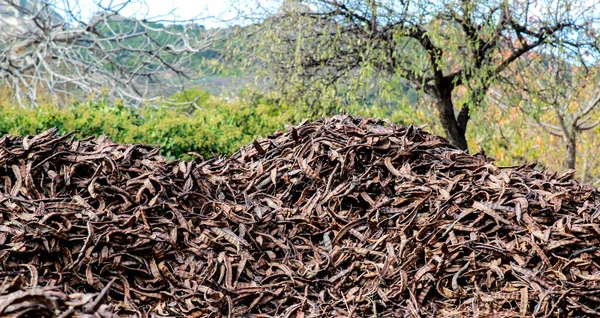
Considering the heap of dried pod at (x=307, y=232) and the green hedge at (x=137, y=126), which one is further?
the green hedge at (x=137, y=126)

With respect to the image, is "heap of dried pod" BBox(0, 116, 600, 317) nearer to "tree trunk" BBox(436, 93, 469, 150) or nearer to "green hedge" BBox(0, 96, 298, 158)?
"green hedge" BBox(0, 96, 298, 158)

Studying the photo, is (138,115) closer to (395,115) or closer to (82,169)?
(395,115)

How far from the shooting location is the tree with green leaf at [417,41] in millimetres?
7969

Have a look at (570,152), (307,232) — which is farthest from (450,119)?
(307,232)

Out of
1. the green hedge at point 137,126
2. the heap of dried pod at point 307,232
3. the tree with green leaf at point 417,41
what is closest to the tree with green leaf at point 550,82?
the tree with green leaf at point 417,41

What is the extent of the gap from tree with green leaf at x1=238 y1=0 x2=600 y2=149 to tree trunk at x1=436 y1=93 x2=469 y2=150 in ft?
0.04

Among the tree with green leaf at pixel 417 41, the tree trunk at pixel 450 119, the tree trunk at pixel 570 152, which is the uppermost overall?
the tree with green leaf at pixel 417 41

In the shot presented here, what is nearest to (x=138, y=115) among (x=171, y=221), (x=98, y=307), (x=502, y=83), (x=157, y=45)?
(x=157, y=45)

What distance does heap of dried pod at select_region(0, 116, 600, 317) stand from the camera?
286 cm

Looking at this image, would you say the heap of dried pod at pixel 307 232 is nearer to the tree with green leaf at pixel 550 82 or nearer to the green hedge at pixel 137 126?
the green hedge at pixel 137 126

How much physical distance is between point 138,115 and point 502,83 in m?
4.53

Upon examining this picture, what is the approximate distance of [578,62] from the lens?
321 inches

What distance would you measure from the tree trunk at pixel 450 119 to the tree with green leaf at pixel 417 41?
13 millimetres

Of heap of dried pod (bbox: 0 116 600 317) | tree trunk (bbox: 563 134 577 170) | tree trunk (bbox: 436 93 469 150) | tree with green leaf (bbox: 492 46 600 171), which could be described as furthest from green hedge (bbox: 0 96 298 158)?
tree trunk (bbox: 563 134 577 170)
